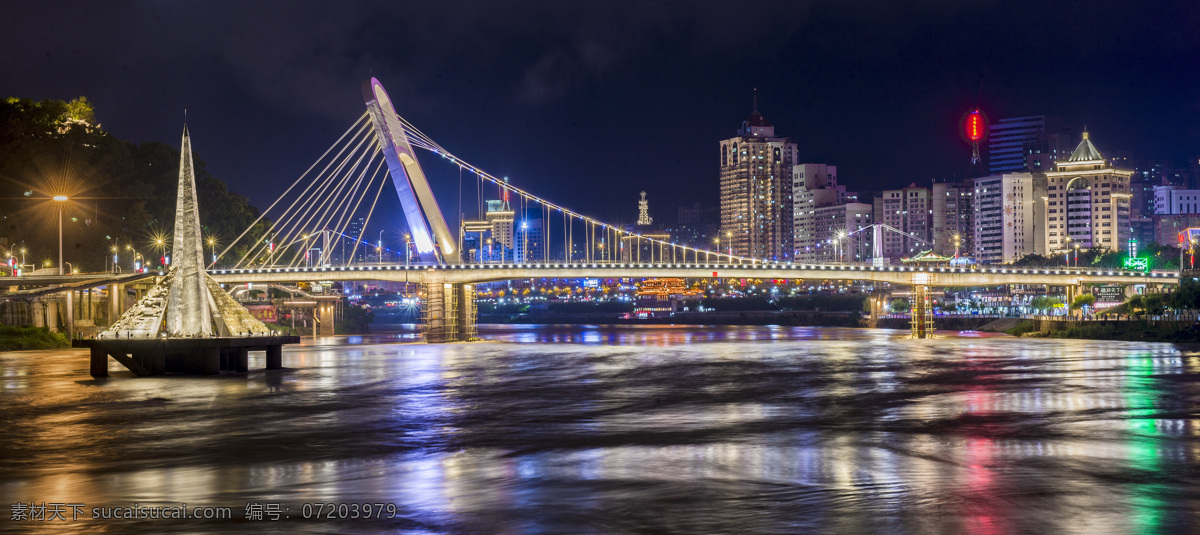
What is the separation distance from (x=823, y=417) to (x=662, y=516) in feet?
48.3

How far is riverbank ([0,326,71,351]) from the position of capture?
68000 millimetres

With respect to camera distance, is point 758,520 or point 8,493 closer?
point 758,520

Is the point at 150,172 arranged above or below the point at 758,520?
above

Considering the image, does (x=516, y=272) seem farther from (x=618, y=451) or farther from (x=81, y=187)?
(x=618, y=451)

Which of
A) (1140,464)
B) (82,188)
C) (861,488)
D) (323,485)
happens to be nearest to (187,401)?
(323,485)

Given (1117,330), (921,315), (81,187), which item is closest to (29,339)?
(81,187)

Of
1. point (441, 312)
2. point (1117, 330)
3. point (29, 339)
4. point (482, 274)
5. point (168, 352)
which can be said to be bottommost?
point (1117, 330)

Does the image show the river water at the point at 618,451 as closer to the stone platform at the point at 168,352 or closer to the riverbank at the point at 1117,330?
the stone platform at the point at 168,352

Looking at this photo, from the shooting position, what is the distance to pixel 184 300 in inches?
1754

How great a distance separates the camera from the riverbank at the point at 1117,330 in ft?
255

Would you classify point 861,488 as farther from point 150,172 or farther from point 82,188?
point 150,172

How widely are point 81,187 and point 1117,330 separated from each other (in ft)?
254

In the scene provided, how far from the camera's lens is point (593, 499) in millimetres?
17266

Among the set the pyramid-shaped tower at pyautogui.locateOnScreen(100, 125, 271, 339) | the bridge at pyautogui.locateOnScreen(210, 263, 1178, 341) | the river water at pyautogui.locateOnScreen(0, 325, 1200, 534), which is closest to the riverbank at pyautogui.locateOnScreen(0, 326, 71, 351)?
the bridge at pyautogui.locateOnScreen(210, 263, 1178, 341)
